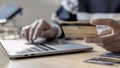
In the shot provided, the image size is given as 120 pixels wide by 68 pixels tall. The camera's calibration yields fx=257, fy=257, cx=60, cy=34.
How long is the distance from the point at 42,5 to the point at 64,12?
→ 0.37 metres

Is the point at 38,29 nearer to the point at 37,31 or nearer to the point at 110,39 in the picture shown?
the point at 37,31

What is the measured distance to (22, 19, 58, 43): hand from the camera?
1125 mm

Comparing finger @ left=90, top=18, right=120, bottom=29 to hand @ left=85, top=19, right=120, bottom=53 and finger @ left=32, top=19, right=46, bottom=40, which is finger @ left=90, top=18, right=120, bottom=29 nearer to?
hand @ left=85, top=19, right=120, bottom=53

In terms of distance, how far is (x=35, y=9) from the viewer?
2.13 m

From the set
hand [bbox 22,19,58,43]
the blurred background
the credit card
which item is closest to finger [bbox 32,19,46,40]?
hand [bbox 22,19,58,43]

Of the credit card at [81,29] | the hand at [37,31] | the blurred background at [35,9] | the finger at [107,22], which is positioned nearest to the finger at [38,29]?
the hand at [37,31]

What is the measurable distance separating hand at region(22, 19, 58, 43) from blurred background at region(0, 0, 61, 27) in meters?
0.88

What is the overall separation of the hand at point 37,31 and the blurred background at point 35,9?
885 millimetres

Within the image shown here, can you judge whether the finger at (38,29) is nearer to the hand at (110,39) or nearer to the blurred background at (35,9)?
the hand at (110,39)

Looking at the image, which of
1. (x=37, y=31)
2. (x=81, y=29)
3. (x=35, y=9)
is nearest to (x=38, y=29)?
(x=37, y=31)

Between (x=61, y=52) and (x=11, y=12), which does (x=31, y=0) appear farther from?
(x=61, y=52)

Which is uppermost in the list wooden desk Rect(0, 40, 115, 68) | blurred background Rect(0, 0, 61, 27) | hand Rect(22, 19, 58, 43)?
blurred background Rect(0, 0, 61, 27)

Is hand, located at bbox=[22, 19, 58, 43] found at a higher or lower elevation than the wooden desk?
higher

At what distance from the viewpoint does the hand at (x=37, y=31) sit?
113 centimetres
